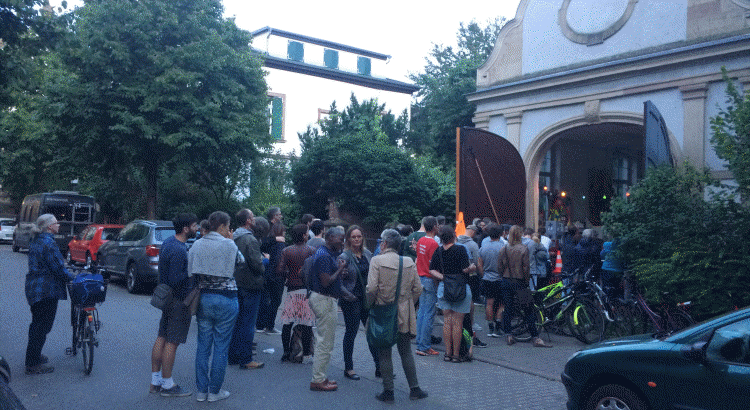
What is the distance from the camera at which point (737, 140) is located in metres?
9.05

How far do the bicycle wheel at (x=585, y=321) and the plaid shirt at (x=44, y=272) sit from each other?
7027mm

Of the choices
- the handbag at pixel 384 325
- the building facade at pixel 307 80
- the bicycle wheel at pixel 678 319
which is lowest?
the bicycle wheel at pixel 678 319

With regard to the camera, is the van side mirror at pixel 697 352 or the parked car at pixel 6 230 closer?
the van side mirror at pixel 697 352

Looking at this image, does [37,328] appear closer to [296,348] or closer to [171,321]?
[171,321]

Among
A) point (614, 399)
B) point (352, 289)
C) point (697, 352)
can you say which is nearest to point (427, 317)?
point (352, 289)

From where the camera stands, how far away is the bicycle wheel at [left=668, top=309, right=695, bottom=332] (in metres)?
8.76

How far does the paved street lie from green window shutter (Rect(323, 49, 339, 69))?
3011cm

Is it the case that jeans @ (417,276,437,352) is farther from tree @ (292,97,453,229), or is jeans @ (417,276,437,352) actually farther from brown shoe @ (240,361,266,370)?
tree @ (292,97,453,229)

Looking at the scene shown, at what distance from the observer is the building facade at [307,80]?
36062 millimetres

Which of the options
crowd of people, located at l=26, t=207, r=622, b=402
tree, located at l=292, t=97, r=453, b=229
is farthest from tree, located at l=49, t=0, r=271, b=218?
crowd of people, located at l=26, t=207, r=622, b=402

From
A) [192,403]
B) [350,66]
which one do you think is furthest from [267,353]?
[350,66]

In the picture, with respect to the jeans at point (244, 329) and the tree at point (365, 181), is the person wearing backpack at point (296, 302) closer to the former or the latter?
the jeans at point (244, 329)

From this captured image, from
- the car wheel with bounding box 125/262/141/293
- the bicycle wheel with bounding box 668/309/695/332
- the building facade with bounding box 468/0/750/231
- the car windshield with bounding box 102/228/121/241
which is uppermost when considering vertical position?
the building facade with bounding box 468/0/750/231

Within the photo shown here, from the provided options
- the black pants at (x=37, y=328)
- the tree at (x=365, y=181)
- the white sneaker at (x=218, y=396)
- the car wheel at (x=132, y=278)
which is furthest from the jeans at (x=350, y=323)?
the tree at (x=365, y=181)
